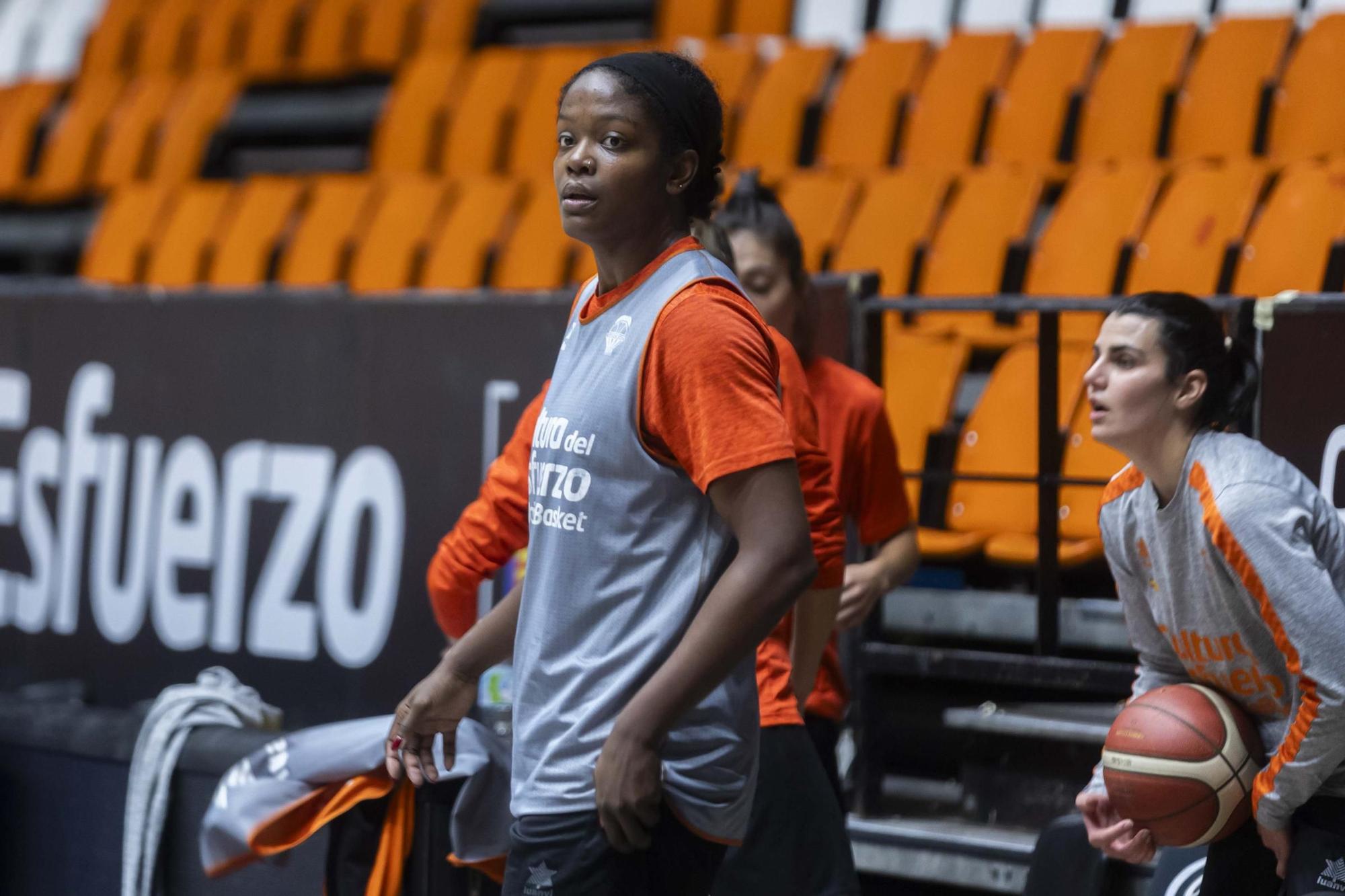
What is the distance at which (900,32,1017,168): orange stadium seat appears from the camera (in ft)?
23.7

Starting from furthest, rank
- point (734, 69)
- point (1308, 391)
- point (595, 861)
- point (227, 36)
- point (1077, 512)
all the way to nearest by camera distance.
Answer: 1. point (227, 36)
2. point (734, 69)
3. point (1077, 512)
4. point (1308, 391)
5. point (595, 861)

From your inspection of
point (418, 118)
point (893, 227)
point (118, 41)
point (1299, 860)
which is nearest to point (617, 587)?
point (1299, 860)

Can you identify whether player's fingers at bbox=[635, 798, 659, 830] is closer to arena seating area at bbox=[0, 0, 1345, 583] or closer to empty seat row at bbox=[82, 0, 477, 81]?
arena seating area at bbox=[0, 0, 1345, 583]

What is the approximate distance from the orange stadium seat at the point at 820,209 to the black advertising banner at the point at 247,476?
2124 millimetres

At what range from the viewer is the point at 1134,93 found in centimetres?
687

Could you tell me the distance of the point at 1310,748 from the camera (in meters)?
2.49

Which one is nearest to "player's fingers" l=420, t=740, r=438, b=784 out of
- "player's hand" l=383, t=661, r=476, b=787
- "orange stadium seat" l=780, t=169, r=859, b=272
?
"player's hand" l=383, t=661, r=476, b=787

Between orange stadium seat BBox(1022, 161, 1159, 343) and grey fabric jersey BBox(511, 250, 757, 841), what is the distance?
159 inches

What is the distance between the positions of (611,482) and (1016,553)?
286 cm

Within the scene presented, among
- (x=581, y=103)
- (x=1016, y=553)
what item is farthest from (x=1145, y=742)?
(x=1016, y=553)

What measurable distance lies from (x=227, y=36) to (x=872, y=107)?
476cm

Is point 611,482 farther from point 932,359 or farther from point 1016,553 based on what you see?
point 932,359

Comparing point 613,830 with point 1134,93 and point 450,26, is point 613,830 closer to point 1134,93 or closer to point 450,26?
point 1134,93

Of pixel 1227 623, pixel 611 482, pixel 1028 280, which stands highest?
pixel 1028 280
